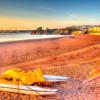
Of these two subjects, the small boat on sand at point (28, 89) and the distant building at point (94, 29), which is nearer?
the small boat on sand at point (28, 89)

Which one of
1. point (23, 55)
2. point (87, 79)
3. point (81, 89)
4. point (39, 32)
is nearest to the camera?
point (81, 89)

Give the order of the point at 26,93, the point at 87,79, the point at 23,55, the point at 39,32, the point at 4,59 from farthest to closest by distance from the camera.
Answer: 1. the point at 39,32
2. the point at 23,55
3. the point at 4,59
4. the point at 87,79
5. the point at 26,93

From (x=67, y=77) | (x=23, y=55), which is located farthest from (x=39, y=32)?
A: (x=67, y=77)

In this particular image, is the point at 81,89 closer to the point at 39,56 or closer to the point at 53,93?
the point at 53,93

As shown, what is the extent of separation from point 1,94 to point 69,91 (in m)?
0.89

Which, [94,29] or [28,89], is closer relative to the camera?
[28,89]

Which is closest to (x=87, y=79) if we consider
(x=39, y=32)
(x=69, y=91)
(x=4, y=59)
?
(x=69, y=91)

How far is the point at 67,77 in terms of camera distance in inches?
183

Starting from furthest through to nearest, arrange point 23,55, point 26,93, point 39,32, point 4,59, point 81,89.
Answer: point 39,32 → point 23,55 → point 4,59 → point 81,89 → point 26,93

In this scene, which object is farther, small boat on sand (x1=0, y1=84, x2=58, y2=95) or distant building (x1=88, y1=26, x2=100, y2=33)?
distant building (x1=88, y1=26, x2=100, y2=33)

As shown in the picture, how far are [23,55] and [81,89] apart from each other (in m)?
3.87

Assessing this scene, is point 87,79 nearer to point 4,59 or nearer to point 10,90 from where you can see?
point 10,90

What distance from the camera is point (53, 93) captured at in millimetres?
3908

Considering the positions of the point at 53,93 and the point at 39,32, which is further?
the point at 39,32
